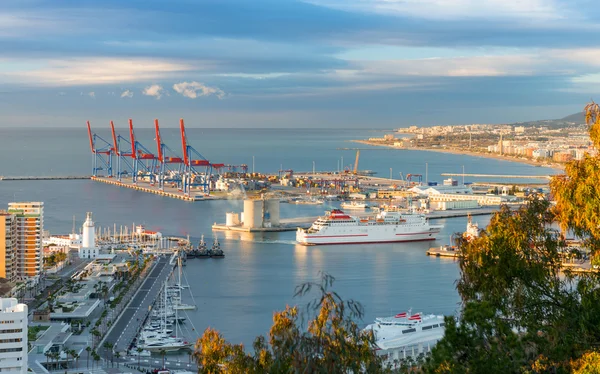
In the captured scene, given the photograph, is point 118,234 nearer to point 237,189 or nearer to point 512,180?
point 237,189

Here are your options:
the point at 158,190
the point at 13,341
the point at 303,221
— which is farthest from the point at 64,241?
the point at 158,190

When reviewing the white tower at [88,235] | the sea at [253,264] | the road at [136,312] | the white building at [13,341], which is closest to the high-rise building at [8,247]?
the road at [136,312]

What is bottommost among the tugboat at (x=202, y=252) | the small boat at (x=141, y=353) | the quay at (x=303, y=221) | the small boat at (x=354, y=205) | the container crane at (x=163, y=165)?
the small boat at (x=141, y=353)

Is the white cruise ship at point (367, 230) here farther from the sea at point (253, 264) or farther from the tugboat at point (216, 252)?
the tugboat at point (216, 252)

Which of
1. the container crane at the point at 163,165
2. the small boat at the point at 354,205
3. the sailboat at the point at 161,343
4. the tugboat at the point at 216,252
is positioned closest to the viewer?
the sailboat at the point at 161,343

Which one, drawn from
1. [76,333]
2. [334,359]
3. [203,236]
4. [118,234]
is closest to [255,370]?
[334,359]

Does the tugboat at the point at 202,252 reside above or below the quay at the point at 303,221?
below
